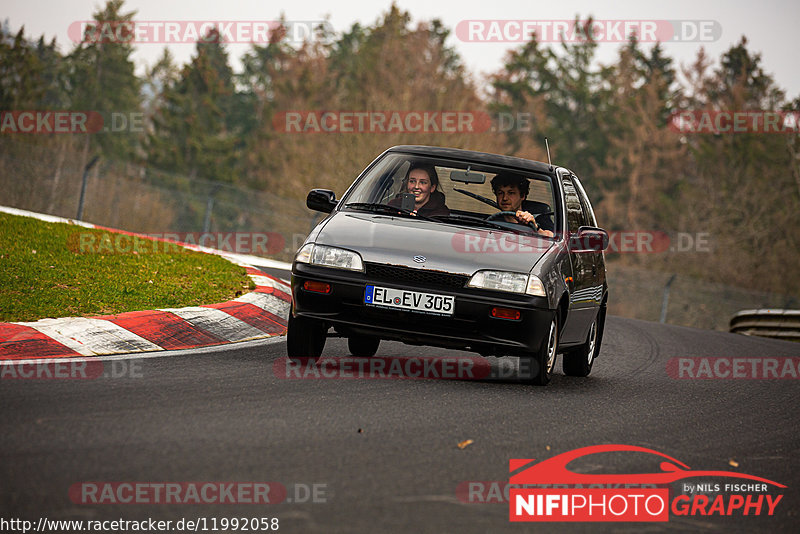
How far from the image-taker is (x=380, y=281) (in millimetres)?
7023

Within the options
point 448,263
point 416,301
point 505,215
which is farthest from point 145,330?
point 505,215

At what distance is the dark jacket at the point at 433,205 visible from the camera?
27.1 feet

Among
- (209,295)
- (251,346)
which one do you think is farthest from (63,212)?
(251,346)

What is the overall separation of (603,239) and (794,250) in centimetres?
4258

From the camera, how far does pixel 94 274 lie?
1001 centimetres

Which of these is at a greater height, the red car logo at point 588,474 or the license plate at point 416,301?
the license plate at point 416,301

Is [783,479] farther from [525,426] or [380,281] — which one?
[380,281]

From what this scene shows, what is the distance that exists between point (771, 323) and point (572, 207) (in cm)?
1415

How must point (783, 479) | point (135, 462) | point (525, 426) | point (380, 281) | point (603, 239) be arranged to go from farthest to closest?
1. point (603, 239)
2. point (380, 281)
3. point (525, 426)
4. point (783, 479)
5. point (135, 462)

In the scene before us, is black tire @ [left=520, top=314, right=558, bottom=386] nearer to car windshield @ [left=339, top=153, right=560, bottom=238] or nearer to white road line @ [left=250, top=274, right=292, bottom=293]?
car windshield @ [left=339, top=153, right=560, bottom=238]

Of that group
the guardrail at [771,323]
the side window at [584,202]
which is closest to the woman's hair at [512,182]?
the side window at [584,202]

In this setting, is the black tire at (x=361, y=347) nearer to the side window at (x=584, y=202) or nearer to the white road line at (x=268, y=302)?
the white road line at (x=268, y=302)

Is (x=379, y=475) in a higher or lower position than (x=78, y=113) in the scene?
lower

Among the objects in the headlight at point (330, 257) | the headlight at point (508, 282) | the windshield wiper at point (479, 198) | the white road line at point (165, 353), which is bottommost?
the white road line at point (165, 353)
